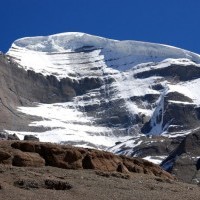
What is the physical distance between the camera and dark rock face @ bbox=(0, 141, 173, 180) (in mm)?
37594

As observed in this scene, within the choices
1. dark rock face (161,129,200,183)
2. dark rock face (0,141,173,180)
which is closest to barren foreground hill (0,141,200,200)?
dark rock face (0,141,173,180)

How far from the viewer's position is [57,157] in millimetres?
39125

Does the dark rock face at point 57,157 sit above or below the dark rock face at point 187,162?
above

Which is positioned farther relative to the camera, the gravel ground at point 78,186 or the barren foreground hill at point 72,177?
the barren foreground hill at point 72,177

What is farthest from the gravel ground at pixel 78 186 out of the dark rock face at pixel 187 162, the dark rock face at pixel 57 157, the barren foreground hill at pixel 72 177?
the dark rock face at pixel 187 162

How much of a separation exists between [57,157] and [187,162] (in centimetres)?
12545

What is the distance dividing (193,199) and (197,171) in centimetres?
11417

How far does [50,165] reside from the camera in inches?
1528

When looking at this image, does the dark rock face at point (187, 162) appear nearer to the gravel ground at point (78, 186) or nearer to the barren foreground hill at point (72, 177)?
the barren foreground hill at point (72, 177)

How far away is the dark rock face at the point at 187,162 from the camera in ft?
473

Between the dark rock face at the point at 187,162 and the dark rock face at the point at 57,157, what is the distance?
83776 millimetres

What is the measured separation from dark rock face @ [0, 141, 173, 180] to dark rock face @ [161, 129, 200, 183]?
83776 millimetres

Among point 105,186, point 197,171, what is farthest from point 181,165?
point 105,186

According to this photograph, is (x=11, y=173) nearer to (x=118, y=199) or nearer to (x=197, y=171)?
(x=118, y=199)
